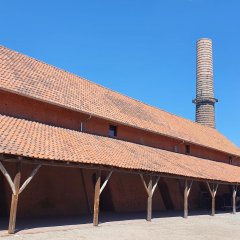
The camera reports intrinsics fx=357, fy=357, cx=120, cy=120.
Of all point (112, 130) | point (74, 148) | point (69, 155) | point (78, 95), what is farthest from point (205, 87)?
point (69, 155)

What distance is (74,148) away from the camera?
14680 millimetres

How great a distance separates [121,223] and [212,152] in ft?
58.2

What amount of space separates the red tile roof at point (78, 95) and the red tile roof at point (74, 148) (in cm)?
162

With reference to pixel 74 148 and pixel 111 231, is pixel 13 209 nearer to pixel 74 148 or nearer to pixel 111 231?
pixel 111 231

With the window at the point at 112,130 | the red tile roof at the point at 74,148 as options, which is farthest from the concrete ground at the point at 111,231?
the window at the point at 112,130

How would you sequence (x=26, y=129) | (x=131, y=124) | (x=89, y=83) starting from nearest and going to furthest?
(x=26, y=129) → (x=131, y=124) → (x=89, y=83)

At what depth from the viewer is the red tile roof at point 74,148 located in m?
12.2

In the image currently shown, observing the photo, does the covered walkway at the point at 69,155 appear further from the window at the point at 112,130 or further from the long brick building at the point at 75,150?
the window at the point at 112,130

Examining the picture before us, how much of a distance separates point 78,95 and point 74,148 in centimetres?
641

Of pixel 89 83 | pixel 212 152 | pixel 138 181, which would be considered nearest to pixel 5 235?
pixel 138 181

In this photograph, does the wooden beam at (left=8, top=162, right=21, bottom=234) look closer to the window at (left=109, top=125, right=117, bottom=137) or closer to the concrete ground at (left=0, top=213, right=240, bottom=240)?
the concrete ground at (left=0, top=213, right=240, bottom=240)

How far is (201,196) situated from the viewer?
27.7m

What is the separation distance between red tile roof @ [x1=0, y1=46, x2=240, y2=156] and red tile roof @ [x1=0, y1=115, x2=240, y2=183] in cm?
162

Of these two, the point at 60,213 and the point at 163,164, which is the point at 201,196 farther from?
the point at 60,213
